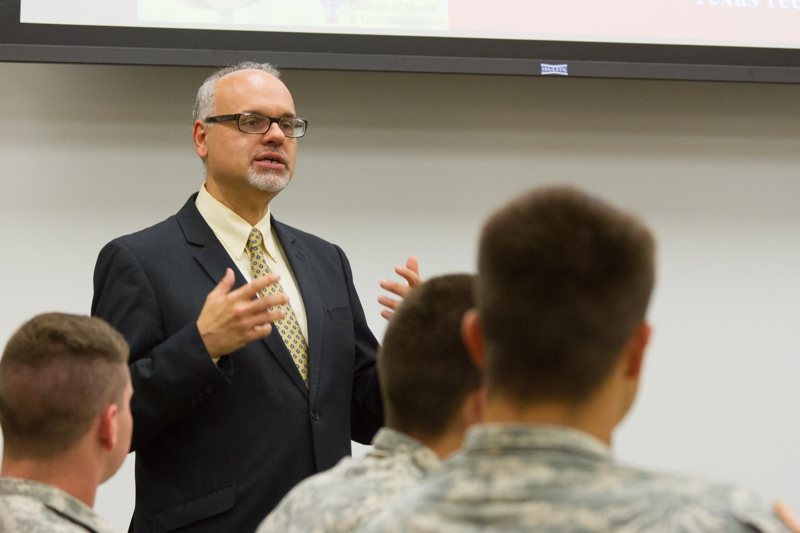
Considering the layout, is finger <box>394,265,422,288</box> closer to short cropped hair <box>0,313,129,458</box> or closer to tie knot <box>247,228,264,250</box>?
tie knot <box>247,228,264,250</box>

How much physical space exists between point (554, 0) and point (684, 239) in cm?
92

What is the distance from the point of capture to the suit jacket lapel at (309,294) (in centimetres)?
185

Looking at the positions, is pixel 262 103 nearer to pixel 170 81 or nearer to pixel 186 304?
pixel 186 304

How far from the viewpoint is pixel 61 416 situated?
122 centimetres

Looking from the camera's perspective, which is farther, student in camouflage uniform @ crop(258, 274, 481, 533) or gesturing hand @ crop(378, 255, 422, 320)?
gesturing hand @ crop(378, 255, 422, 320)

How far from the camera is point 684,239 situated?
2898 millimetres

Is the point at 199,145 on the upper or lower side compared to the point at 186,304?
upper

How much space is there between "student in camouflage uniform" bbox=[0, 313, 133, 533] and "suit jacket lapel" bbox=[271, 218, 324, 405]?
0.61 m

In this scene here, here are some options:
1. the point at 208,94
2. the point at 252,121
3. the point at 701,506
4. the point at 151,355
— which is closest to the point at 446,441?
the point at 701,506

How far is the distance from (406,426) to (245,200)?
1.03 m

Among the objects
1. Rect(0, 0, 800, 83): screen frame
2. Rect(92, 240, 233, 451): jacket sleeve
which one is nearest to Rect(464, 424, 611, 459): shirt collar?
Rect(92, 240, 233, 451): jacket sleeve

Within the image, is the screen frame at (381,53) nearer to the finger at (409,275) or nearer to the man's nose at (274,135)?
the man's nose at (274,135)

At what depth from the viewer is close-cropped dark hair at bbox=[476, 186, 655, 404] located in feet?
2.36

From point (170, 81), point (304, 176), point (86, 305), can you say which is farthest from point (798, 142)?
point (86, 305)
